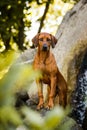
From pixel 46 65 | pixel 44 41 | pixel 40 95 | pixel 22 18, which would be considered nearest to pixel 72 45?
pixel 46 65

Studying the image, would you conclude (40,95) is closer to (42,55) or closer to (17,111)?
(42,55)

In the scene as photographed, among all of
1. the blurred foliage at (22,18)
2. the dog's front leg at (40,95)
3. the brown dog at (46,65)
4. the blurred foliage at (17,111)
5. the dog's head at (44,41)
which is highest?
the blurred foliage at (17,111)

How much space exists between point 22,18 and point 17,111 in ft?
66.3

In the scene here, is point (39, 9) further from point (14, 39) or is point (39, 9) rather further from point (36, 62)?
point (36, 62)

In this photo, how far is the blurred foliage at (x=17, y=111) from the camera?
96 centimetres

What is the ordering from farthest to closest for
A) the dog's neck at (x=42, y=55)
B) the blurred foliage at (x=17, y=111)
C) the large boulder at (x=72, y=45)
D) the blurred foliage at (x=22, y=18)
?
the blurred foliage at (x=22, y=18) → the large boulder at (x=72, y=45) → the dog's neck at (x=42, y=55) → the blurred foliage at (x=17, y=111)

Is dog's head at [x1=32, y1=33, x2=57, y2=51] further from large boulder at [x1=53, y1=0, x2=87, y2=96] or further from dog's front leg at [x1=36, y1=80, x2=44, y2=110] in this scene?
large boulder at [x1=53, y1=0, x2=87, y2=96]

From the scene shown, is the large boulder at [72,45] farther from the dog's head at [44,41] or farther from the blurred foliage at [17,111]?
the blurred foliage at [17,111]

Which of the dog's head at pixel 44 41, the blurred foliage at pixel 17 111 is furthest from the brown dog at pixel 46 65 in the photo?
the blurred foliage at pixel 17 111

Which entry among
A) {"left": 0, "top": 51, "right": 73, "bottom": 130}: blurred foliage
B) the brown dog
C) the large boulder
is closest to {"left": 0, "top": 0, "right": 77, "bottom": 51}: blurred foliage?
the large boulder

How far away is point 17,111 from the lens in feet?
3.22

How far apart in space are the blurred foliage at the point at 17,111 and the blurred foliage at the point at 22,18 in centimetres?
1659

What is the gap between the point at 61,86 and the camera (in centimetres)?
978

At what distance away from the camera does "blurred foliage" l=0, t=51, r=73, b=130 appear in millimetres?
956
